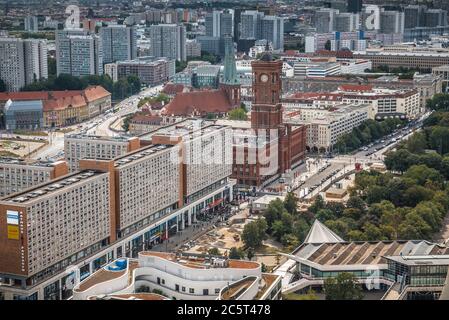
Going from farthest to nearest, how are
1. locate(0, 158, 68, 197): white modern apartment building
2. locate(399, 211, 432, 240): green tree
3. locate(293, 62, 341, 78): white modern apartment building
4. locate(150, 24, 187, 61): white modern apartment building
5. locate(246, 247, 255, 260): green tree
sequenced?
locate(150, 24, 187, 61): white modern apartment building, locate(293, 62, 341, 78): white modern apartment building, locate(0, 158, 68, 197): white modern apartment building, locate(399, 211, 432, 240): green tree, locate(246, 247, 255, 260): green tree

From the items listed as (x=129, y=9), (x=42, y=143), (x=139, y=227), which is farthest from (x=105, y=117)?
(x=129, y=9)

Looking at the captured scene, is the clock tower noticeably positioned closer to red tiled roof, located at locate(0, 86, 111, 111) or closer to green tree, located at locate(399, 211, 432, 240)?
green tree, located at locate(399, 211, 432, 240)

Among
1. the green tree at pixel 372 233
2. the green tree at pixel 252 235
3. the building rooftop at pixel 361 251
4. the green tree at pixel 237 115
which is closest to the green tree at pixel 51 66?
the green tree at pixel 237 115

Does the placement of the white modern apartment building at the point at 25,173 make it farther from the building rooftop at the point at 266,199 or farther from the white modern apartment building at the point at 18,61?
the white modern apartment building at the point at 18,61

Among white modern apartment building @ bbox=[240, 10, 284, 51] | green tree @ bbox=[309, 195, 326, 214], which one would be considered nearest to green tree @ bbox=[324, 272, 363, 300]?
green tree @ bbox=[309, 195, 326, 214]

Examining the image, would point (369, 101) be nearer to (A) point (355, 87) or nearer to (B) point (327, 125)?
(A) point (355, 87)
